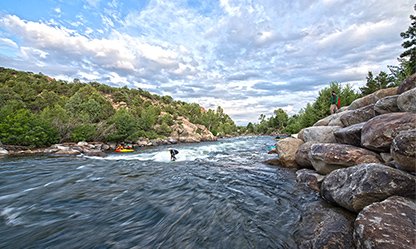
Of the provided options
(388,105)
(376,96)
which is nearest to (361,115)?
(388,105)

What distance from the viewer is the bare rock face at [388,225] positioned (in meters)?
2.74

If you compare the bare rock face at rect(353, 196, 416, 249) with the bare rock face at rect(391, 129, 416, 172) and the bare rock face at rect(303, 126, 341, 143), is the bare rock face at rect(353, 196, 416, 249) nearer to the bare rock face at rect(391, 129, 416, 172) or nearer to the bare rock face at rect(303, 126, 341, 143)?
the bare rock face at rect(391, 129, 416, 172)

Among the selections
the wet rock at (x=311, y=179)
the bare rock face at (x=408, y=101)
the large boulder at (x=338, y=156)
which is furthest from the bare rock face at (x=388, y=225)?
the bare rock face at (x=408, y=101)

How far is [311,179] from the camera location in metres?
7.23

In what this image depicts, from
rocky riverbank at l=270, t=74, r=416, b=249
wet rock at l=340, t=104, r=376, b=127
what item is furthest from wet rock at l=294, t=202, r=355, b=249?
wet rock at l=340, t=104, r=376, b=127

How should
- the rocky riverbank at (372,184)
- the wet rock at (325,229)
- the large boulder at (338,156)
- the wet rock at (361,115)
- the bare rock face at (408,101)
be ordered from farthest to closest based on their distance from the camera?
the wet rock at (361,115)
the large boulder at (338,156)
the bare rock face at (408,101)
the wet rock at (325,229)
the rocky riverbank at (372,184)

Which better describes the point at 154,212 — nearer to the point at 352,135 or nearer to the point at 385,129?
the point at 385,129

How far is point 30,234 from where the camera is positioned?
4457 mm

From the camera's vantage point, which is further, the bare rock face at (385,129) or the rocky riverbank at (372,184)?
the bare rock face at (385,129)

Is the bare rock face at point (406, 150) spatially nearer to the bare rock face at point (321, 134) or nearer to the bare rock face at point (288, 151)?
the bare rock face at point (321, 134)

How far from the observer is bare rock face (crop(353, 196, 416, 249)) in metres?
2.74

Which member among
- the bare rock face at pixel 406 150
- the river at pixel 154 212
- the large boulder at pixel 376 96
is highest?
the large boulder at pixel 376 96

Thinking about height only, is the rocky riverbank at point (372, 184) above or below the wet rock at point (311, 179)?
above

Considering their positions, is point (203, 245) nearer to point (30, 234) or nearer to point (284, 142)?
point (30, 234)
